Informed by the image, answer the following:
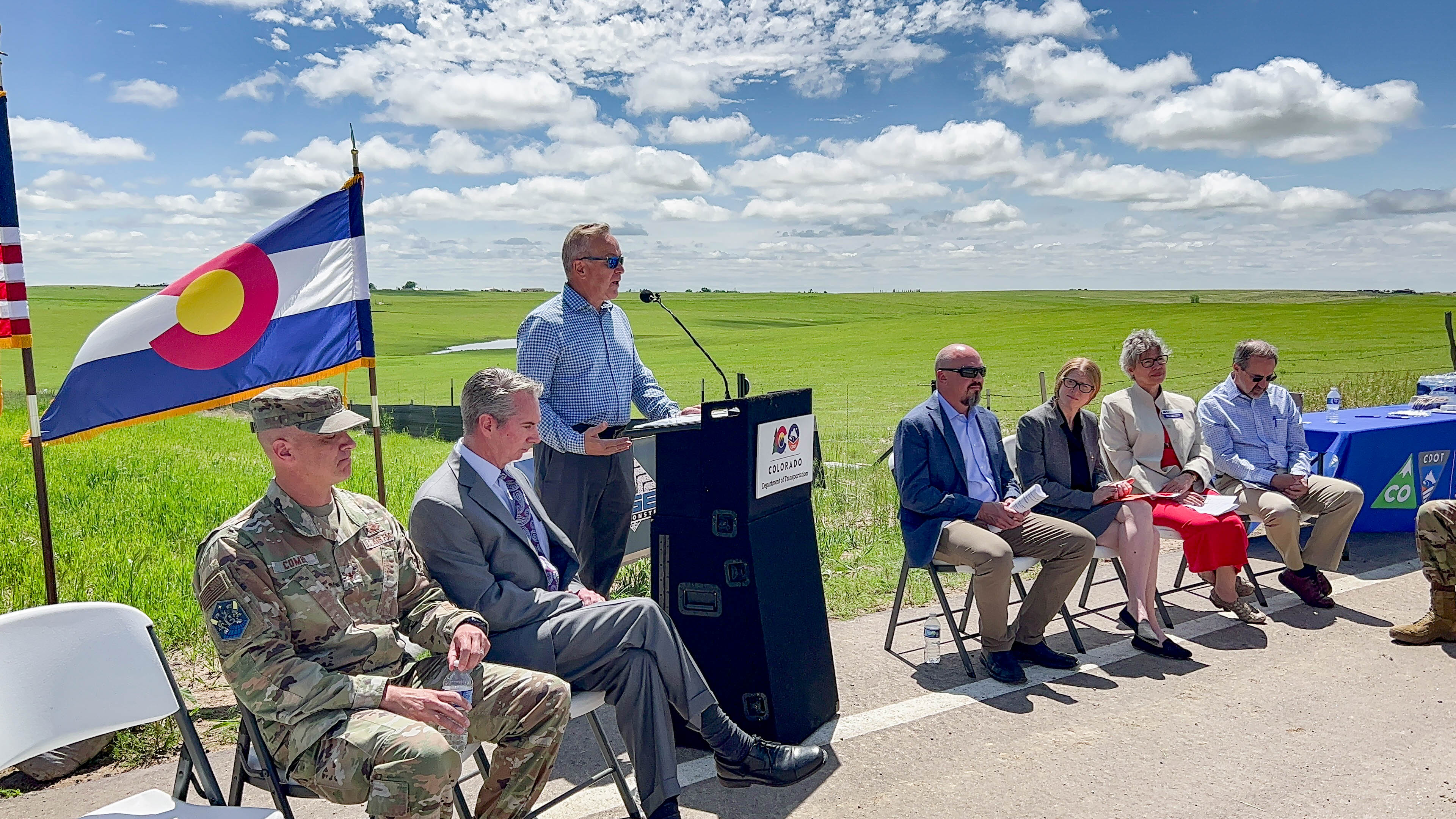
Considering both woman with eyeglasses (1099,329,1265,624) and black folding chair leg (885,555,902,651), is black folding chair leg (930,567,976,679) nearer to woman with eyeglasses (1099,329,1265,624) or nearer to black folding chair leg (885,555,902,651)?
black folding chair leg (885,555,902,651)

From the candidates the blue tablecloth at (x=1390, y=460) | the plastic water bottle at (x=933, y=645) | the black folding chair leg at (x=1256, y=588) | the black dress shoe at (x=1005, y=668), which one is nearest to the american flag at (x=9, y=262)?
the plastic water bottle at (x=933, y=645)

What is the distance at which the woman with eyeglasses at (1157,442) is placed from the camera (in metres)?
5.71

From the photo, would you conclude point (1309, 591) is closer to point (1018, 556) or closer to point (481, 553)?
point (1018, 556)

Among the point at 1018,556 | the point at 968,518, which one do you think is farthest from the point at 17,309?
the point at 1018,556

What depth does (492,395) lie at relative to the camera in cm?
322

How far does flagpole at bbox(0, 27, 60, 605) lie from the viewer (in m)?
3.84

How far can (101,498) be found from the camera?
10164 millimetres

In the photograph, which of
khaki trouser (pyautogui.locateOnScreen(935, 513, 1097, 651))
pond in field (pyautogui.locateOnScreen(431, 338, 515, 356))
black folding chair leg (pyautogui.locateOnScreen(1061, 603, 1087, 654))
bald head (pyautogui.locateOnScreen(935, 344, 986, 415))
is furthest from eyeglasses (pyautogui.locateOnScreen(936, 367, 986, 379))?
pond in field (pyautogui.locateOnScreen(431, 338, 515, 356))

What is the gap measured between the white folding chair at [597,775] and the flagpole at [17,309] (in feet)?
6.95

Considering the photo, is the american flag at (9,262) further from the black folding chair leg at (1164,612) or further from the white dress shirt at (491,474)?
the black folding chair leg at (1164,612)

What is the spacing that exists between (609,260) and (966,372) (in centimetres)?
190

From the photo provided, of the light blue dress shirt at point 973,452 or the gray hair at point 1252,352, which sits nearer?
the light blue dress shirt at point 973,452

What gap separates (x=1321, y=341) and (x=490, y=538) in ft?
205

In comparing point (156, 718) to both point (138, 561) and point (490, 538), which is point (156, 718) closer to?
point (490, 538)
